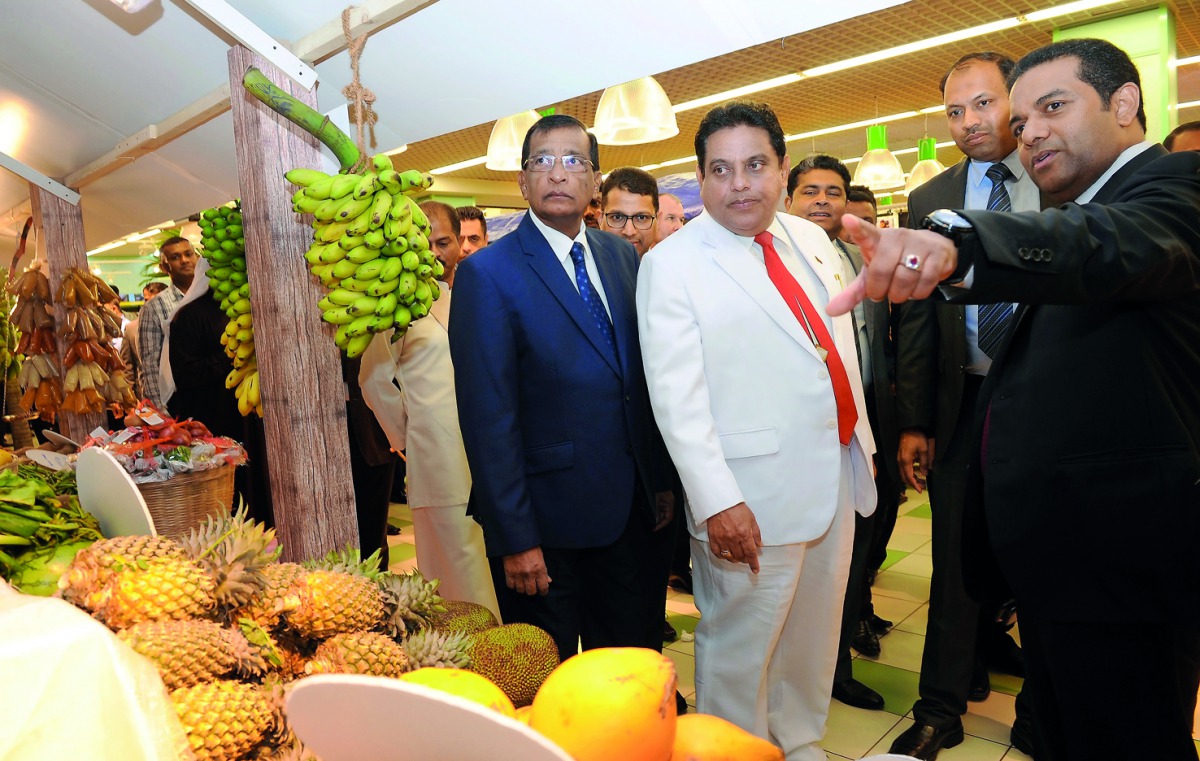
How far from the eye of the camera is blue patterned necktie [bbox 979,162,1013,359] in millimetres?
2254

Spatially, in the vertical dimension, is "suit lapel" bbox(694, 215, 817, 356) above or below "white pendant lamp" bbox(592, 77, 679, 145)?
below

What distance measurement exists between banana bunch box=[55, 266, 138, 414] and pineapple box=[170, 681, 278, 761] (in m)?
3.18

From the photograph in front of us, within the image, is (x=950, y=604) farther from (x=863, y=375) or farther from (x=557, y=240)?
(x=557, y=240)

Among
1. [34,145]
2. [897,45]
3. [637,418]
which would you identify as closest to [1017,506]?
[637,418]

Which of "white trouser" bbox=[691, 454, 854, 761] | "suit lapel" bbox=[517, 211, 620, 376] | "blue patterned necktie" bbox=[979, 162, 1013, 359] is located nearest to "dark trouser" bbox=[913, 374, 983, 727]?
"blue patterned necktie" bbox=[979, 162, 1013, 359]

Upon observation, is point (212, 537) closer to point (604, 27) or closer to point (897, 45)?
point (604, 27)

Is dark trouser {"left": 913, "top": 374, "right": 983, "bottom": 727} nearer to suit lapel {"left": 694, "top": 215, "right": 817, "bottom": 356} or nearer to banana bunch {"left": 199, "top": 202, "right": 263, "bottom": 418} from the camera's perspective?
suit lapel {"left": 694, "top": 215, "right": 817, "bottom": 356}

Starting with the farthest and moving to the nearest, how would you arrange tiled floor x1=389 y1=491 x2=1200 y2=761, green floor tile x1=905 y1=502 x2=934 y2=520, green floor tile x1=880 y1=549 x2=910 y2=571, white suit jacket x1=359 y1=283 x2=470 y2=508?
green floor tile x1=905 y1=502 x2=934 y2=520
green floor tile x1=880 y1=549 x2=910 y2=571
white suit jacket x1=359 y1=283 x2=470 y2=508
tiled floor x1=389 y1=491 x2=1200 y2=761

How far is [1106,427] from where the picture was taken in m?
1.34

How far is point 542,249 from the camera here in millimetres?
2035

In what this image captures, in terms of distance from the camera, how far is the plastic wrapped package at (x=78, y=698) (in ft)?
2.36

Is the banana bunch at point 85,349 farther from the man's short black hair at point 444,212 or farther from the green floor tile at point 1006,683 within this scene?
the green floor tile at point 1006,683

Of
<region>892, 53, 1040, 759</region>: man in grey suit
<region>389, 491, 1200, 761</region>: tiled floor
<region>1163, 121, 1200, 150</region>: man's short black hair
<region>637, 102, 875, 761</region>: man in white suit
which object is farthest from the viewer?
<region>1163, 121, 1200, 150</region>: man's short black hair

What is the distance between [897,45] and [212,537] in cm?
669
